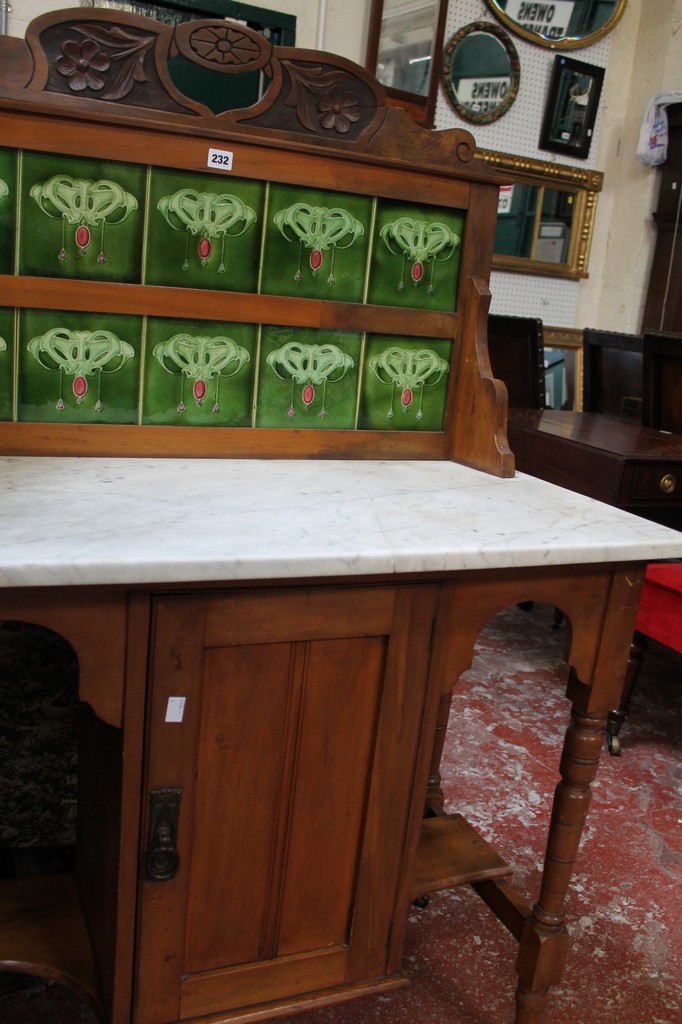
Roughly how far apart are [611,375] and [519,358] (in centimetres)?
59

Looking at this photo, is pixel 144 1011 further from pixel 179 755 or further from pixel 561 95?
pixel 561 95

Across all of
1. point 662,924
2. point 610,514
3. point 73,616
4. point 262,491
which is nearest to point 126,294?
point 262,491

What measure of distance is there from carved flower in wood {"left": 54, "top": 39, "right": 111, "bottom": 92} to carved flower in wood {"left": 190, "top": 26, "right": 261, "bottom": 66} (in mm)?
144

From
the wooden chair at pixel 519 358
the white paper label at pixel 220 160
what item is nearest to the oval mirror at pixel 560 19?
the wooden chair at pixel 519 358

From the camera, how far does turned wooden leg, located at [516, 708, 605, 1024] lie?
1.39 meters

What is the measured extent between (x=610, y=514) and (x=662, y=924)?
0.96 metres

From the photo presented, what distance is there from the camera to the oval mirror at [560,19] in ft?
14.3

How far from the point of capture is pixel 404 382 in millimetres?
1612

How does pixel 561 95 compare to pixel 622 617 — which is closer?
pixel 622 617

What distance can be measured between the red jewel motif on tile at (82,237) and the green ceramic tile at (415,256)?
1.60ft

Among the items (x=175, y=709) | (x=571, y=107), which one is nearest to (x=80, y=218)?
(x=175, y=709)

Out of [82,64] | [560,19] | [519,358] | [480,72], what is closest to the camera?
[82,64]

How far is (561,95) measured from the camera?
4578mm

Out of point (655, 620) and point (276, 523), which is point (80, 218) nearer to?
point (276, 523)
